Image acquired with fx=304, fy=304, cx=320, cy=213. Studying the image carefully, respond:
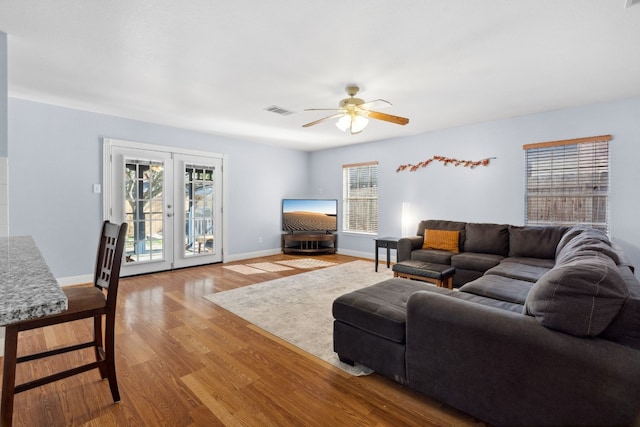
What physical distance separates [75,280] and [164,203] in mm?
1576

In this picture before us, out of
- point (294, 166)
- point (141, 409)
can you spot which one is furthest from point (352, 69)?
point (294, 166)

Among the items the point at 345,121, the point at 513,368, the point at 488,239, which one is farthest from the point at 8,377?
the point at 488,239

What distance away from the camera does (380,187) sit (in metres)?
6.13

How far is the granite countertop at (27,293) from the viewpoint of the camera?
573mm

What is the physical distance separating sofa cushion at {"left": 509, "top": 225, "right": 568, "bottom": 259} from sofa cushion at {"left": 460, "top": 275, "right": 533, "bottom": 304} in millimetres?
1316

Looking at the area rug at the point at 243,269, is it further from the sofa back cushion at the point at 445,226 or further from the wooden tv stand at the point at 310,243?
the sofa back cushion at the point at 445,226

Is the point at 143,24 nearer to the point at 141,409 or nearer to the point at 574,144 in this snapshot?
the point at 141,409

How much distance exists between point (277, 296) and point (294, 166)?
13.2ft

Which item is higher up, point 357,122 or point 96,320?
point 357,122

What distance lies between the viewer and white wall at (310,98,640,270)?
368cm

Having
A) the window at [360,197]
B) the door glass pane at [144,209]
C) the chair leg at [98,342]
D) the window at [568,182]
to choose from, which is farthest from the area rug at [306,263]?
the chair leg at [98,342]

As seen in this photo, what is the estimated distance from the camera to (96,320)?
1939mm

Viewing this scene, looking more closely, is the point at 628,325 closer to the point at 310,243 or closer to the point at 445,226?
the point at 445,226

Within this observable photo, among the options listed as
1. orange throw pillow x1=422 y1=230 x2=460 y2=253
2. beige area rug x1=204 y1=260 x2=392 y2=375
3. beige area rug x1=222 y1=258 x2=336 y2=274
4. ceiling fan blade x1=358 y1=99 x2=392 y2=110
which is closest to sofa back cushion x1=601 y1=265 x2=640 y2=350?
beige area rug x1=204 y1=260 x2=392 y2=375
